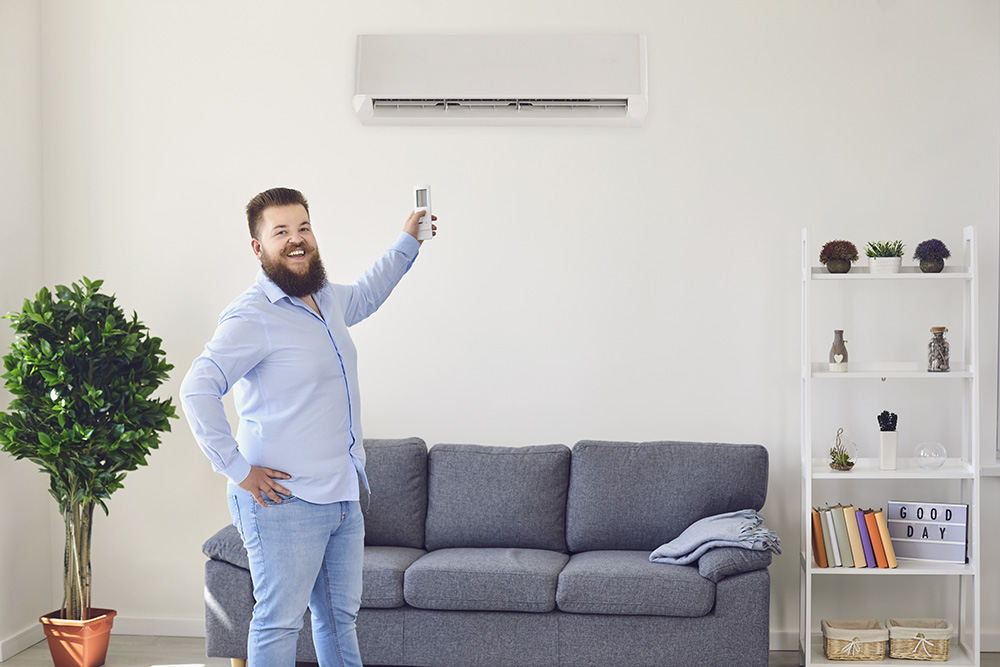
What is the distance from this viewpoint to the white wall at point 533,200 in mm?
3658

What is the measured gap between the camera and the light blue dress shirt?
→ 6.79 ft

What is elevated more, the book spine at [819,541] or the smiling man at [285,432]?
the smiling man at [285,432]

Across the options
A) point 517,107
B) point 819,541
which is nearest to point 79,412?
point 517,107

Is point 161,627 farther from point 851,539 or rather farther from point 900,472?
point 900,472

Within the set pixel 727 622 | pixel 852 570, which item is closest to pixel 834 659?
pixel 852 570

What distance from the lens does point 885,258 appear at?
130 inches

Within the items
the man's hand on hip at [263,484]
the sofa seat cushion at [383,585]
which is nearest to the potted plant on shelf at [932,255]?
the sofa seat cushion at [383,585]

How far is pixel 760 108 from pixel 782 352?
3.35ft

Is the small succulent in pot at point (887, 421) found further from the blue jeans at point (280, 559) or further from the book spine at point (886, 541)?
the blue jeans at point (280, 559)

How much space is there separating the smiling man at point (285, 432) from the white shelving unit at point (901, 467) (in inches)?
73.0

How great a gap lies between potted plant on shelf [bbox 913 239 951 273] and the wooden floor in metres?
1.54

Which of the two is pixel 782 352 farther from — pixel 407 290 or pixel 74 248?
pixel 74 248

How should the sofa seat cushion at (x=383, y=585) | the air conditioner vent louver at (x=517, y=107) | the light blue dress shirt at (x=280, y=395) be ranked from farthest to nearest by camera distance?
the air conditioner vent louver at (x=517, y=107)
the sofa seat cushion at (x=383, y=585)
the light blue dress shirt at (x=280, y=395)

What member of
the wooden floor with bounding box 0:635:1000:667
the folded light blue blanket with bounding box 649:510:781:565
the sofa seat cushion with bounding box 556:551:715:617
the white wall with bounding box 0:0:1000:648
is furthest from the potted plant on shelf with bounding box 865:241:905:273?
the wooden floor with bounding box 0:635:1000:667
